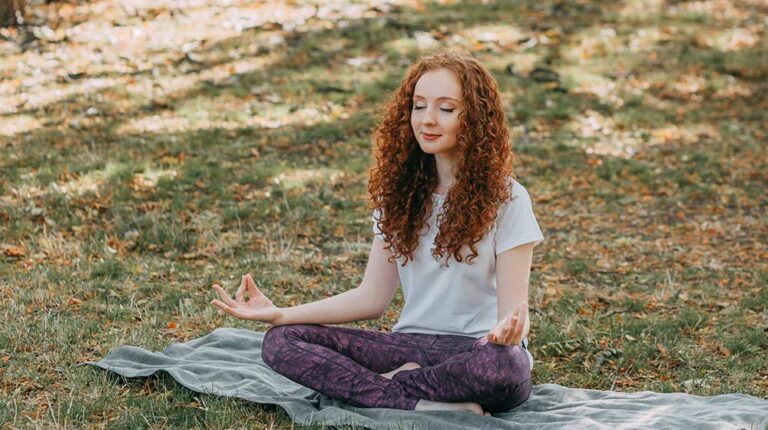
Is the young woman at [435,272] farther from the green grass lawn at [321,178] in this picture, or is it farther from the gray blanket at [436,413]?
the green grass lawn at [321,178]

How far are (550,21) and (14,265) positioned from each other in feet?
29.4

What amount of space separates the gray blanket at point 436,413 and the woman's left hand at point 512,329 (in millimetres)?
423

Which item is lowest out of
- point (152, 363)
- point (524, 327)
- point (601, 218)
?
point (601, 218)

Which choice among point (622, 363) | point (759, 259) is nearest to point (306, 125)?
point (759, 259)

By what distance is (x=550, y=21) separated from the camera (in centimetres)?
1297

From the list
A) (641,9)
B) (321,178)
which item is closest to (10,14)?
(321,178)

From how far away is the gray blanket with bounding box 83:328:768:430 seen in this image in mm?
3609

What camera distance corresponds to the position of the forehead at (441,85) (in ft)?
12.4

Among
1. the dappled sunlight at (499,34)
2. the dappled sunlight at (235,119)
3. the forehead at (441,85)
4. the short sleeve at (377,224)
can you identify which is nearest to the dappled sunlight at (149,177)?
the dappled sunlight at (235,119)

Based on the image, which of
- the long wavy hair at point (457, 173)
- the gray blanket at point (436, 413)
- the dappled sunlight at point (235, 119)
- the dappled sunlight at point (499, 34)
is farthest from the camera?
the dappled sunlight at point (499, 34)

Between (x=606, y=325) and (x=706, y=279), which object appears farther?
(x=706, y=279)

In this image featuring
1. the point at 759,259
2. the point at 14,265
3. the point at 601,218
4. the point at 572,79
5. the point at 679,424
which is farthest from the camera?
the point at 572,79

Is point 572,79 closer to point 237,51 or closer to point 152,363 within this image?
point 237,51

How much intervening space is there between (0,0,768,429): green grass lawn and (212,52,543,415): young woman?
15.0 inches
